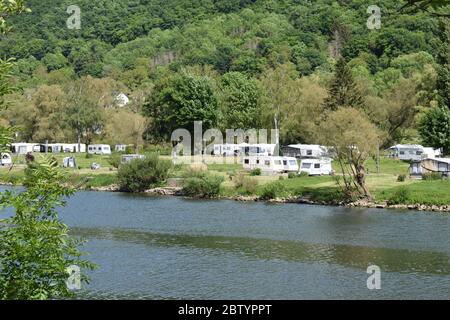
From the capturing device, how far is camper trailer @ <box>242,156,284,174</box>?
229 ft

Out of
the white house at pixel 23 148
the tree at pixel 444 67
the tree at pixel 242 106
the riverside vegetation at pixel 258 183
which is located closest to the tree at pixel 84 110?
the white house at pixel 23 148

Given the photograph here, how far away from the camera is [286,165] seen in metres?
70.1

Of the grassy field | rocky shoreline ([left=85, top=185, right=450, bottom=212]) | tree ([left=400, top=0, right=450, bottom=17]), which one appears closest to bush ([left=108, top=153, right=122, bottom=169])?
the grassy field

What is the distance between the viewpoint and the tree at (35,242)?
40.3 ft

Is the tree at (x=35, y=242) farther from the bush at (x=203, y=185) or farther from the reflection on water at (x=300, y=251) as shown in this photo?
the bush at (x=203, y=185)

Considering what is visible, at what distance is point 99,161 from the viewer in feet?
281

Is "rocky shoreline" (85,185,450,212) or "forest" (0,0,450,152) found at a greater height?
"forest" (0,0,450,152)

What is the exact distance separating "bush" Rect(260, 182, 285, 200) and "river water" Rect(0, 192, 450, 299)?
316 centimetres

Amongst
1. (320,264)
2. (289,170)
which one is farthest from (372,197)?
(320,264)

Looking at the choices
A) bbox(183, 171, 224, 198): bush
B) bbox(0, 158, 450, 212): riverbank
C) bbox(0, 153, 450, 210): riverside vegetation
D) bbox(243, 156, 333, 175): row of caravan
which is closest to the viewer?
bbox(0, 158, 450, 212): riverbank

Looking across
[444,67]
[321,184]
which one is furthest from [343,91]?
[321,184]

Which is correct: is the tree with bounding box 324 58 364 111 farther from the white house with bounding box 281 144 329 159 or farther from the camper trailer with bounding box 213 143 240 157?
the camper trailer with bounding box 213 143 240 157

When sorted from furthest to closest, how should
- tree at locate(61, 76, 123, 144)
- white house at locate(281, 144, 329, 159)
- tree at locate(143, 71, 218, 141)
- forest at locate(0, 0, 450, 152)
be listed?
tree at locate(61, 76, 123, 144), tree at locate(143, 71, 218, 141), white house at locate(281, 144, 329, 159), forest at locate(0, 0, 450, 152)

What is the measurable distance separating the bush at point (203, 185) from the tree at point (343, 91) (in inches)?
886
